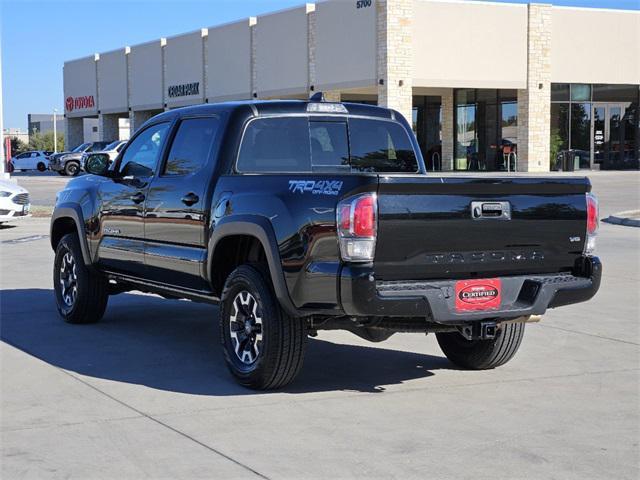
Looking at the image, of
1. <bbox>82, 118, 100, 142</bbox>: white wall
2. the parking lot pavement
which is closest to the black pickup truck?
the parking lot pavement

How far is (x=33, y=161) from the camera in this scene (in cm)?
6725

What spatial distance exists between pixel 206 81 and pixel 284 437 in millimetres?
51413

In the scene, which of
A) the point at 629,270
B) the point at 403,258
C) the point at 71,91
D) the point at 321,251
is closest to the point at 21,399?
the point at 321,251

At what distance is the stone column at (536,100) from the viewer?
4625 centimetres

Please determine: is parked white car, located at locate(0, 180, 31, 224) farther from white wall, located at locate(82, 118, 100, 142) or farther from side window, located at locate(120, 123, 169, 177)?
white wall, located at locate(82, 118, 100, 142)

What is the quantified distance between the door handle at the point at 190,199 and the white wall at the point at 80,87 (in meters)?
64.6

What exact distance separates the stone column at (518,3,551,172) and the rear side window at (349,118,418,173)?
39.5 metres

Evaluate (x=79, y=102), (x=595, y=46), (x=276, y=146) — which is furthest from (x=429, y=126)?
(x=276, y=146)

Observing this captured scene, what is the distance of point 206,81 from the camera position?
55781 mm

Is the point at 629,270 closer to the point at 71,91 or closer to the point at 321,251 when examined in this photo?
the point at 321,251

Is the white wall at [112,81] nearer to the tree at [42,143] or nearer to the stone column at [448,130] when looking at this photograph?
the stone column at [448,130]

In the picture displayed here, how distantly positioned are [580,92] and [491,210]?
44.7 m

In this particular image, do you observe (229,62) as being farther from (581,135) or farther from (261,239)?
(261,239)

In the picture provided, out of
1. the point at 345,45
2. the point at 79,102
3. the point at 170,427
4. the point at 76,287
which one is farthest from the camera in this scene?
the point at 79,102
